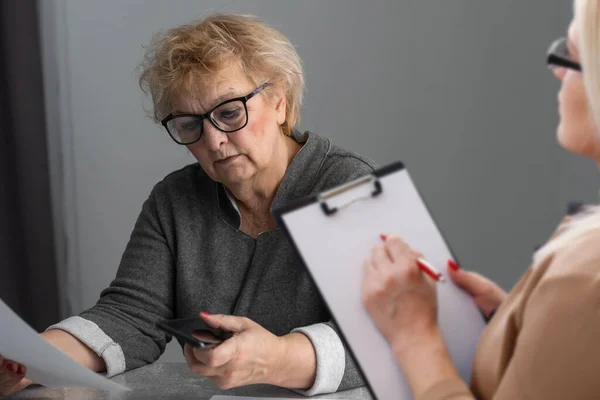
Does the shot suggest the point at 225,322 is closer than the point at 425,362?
No

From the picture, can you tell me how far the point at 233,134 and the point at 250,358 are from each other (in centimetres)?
58

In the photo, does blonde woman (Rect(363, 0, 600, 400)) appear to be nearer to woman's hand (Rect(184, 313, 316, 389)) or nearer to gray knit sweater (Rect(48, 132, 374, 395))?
woman's hand (Rect(184, 313, 316, 389))

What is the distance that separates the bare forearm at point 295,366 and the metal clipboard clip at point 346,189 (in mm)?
455

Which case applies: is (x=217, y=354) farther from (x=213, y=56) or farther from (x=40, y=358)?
(x=213, y=56)

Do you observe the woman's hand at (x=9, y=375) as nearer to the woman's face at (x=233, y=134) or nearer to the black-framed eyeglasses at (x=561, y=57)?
the woman's face at (x=233, y=134)

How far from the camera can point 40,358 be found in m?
1.24

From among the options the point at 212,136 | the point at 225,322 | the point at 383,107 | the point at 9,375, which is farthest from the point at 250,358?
the point at 383,107

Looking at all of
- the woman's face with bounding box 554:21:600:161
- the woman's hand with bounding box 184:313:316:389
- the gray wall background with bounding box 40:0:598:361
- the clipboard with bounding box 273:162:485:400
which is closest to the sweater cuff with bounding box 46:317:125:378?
the woman's hand with bounding box 184:313:316:389

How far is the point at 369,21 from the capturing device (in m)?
3.30

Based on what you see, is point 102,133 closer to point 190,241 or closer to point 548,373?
point 190,241

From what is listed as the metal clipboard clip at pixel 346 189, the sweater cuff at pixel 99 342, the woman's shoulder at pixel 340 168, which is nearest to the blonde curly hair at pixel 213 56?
the woman's shoulder at pixel 340 168

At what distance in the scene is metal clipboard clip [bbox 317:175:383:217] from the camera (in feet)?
3.31

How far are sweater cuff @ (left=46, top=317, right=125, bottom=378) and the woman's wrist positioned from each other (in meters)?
0.77

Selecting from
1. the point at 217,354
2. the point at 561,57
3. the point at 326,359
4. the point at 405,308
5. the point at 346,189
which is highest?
the point at 561,57
